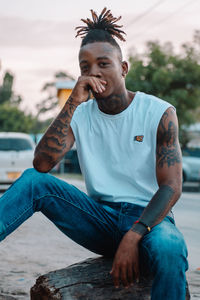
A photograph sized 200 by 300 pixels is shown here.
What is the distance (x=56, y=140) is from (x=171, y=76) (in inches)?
700

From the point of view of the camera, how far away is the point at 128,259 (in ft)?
8.53

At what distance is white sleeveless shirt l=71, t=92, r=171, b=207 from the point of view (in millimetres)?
3082

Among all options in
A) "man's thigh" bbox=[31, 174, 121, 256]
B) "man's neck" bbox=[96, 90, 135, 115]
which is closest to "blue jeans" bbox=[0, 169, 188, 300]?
"man's thigh" bbox=[31, 174, 121, 256]

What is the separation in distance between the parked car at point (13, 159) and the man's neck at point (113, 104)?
1024cm

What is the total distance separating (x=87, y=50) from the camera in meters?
3.39

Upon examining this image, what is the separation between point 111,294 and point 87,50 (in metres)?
1.60

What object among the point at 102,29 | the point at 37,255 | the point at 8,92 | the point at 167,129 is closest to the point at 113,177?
the point at 167,129

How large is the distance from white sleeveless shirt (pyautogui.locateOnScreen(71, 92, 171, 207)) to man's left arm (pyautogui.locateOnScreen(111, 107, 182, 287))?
0.07 metres

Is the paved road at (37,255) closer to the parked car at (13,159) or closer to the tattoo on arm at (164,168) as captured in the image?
the tattoo on arm at (164,168)

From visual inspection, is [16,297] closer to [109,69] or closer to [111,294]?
[111,294]

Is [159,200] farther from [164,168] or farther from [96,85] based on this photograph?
[96,85]

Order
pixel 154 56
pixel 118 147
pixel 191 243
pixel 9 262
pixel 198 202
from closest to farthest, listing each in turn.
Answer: pixel 118 147
pixel 9 262
pixel 191 243
pixel 198 202
pixel 154 56

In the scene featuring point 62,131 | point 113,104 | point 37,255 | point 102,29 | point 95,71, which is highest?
point 102,29

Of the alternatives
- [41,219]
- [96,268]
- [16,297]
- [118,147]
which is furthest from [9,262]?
[41,219]
